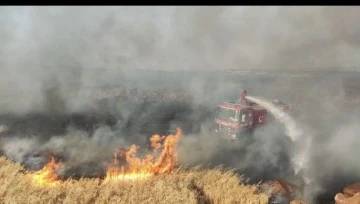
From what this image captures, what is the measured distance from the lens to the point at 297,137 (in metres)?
16.7

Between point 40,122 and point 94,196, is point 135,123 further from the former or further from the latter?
point 94,196

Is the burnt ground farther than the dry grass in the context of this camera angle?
Yes

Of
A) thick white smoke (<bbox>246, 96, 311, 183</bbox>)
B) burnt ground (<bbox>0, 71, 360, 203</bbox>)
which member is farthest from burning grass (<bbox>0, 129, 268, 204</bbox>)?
thick white smoke (<bbox>246, 96, 311, 183</bbox>)

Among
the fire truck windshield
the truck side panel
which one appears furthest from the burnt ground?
the fire truck windshield

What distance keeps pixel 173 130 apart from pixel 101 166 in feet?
23.3

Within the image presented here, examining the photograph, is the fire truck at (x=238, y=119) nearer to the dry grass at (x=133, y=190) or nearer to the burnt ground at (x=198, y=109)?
the burnt ground at (x=198, y=109)

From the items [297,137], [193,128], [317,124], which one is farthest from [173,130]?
[317,124]

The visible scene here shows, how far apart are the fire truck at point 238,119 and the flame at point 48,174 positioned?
7070mm

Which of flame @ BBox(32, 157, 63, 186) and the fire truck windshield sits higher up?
the fire truck windshield

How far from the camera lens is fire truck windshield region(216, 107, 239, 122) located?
14078 millimetres

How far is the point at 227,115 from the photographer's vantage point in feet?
47.0

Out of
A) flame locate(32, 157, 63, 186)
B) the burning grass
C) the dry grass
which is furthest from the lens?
flame locate(32, 157, 63, 186)

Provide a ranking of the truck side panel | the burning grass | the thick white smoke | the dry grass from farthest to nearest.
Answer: the truck side panel, the thick white smoke, the burning grass, the dry grass

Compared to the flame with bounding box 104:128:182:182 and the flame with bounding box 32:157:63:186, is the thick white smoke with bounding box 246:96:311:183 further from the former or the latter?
the flame with bounding box 32:157:63:186
